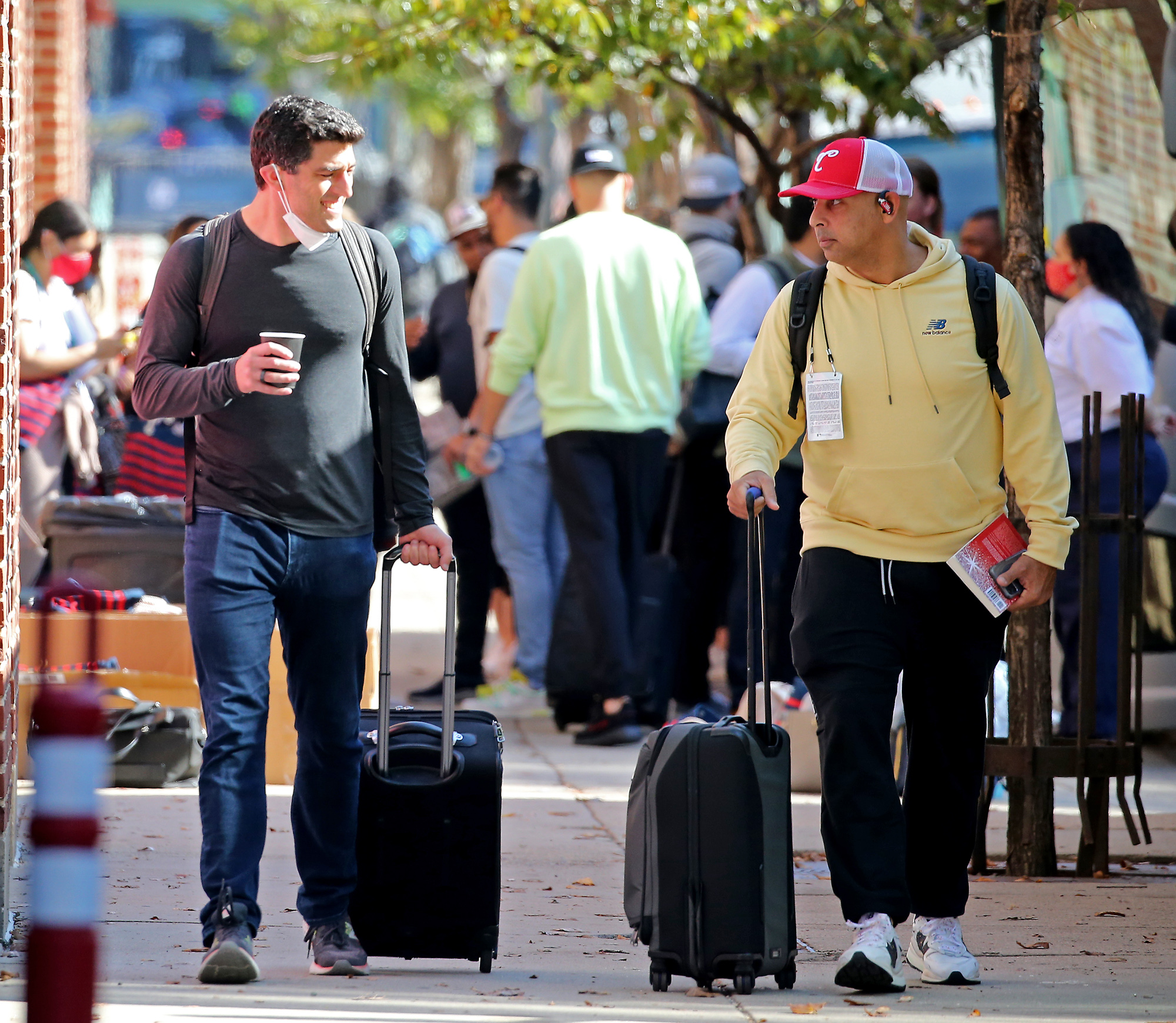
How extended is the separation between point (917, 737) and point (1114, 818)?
272 centimetres

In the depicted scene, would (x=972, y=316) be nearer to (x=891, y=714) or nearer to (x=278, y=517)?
(x=891, y=714)

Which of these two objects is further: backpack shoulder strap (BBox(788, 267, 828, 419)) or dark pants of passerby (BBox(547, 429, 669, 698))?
dark pants of passerby (BBox(547, 429, 669, 698))

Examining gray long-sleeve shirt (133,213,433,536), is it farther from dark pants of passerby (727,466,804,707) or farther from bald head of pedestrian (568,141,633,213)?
bald head of pedestrian (568,141,633,213)

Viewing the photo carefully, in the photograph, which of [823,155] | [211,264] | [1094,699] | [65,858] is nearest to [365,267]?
[211,264]

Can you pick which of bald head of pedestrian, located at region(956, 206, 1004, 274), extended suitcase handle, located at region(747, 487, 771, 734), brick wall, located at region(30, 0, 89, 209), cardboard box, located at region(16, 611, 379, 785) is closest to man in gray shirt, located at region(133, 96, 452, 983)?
extended suitcase handle, located at region(747, 487, 771, 734)

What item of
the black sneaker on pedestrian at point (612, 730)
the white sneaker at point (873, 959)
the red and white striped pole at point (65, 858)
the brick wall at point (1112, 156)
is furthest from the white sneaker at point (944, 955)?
the brick wall at point (1112, 156)

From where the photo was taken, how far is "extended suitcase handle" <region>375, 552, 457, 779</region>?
14.6ft

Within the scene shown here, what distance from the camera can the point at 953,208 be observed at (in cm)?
1662

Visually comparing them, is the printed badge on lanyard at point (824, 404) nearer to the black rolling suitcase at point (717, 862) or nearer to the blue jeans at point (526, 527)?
the black rolling suitcase at point (717, 862)

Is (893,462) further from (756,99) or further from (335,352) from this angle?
(756,99)

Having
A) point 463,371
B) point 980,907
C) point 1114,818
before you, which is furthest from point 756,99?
point 980,907

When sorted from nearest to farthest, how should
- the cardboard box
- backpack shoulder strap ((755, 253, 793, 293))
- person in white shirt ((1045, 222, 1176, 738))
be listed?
the cardboard box → person in white shirt ((1045, 222, 1176, 738)) → backpack shoulder strap ((755, 253, 793, 293))

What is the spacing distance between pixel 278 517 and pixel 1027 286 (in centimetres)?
261

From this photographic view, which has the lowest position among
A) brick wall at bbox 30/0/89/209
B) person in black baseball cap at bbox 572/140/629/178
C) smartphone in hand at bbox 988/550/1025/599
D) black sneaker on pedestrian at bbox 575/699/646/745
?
black sneaker on pedestrian at bbox 575/699/646/745
